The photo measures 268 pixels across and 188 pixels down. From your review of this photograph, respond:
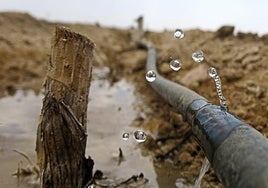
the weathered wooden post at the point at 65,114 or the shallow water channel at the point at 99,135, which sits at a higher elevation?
the weathered wooden post at the point at 65,114

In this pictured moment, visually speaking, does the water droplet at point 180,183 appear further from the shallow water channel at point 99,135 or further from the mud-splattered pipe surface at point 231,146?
the mud-splattered pipe surface at point 231,146

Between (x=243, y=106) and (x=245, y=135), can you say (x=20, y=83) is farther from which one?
(x=245, y=135)

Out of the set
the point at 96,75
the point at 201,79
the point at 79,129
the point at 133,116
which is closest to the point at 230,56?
the point at 201,79

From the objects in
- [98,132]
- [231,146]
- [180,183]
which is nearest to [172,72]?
[98,132]

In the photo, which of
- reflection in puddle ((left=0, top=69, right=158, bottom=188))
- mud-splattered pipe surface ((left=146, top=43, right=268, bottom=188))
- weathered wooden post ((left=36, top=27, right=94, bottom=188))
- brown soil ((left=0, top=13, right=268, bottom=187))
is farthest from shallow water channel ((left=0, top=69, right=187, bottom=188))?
mud-splattered pipe surface ((left=146, top=43, right=268, bottom=188))

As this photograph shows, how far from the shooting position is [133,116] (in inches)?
197

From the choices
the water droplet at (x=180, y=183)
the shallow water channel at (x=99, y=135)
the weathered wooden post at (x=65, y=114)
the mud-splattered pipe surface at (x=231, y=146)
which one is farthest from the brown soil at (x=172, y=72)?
the mud-splattered pipe surface at (x=231, y=146)

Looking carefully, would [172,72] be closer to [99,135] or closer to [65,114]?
[99,135]

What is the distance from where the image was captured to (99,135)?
4090 mm

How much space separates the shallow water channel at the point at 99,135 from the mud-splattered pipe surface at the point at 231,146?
0.92 metres

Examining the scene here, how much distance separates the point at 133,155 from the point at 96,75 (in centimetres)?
541

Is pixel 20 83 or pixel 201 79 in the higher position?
pixel 201 79

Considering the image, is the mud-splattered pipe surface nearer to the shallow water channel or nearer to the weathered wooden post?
the weathered wooden post

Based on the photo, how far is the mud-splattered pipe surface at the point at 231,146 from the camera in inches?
51.3
